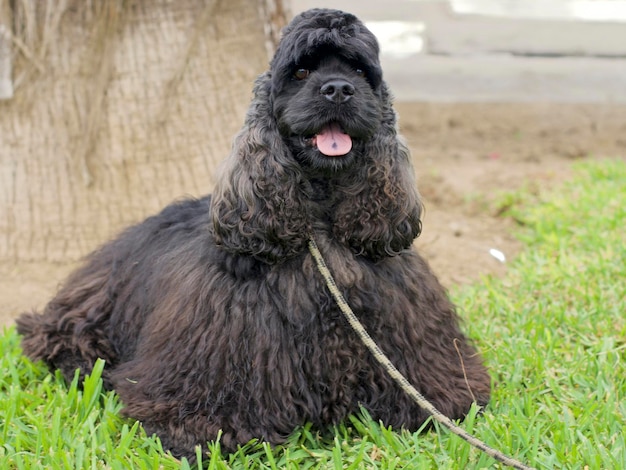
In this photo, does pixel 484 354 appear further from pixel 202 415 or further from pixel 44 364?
pixel 44 364

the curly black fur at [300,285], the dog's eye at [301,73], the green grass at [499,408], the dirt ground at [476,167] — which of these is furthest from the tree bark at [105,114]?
the dog's eye at [301,73]

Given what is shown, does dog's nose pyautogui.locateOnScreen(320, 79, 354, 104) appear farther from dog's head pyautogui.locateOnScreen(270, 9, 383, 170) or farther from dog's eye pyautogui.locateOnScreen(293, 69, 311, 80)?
dog's eye pyautogui.locateOnScreen(293, 69, 311, 80)

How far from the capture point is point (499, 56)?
31.3 ft

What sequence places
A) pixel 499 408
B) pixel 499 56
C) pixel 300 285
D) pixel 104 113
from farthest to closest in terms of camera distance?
pixel 499 56
pixel 104 113
pixel 499 408
pixel 300 285

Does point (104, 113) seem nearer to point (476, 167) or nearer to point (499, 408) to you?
Answer: point (499, 408)

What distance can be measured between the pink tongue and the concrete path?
21.3 ft

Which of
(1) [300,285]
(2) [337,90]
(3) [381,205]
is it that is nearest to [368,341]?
(1) [300,285]

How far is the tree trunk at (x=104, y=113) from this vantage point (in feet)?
17.4

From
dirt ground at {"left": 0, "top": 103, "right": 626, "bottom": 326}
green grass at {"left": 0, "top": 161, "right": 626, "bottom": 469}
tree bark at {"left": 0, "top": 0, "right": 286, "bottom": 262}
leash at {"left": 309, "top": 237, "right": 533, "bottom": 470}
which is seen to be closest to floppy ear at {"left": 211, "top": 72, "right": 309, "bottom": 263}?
leash at {"left": 309, "top": 237, "right": 533, "bottom": 470}

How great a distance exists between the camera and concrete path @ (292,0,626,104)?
31.1ft

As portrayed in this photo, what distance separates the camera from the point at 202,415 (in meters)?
3.33

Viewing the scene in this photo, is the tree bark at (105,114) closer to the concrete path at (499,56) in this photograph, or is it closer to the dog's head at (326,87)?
the dog's head at (326,87)

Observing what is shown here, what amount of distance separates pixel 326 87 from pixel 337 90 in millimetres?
44

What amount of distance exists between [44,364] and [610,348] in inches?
115
